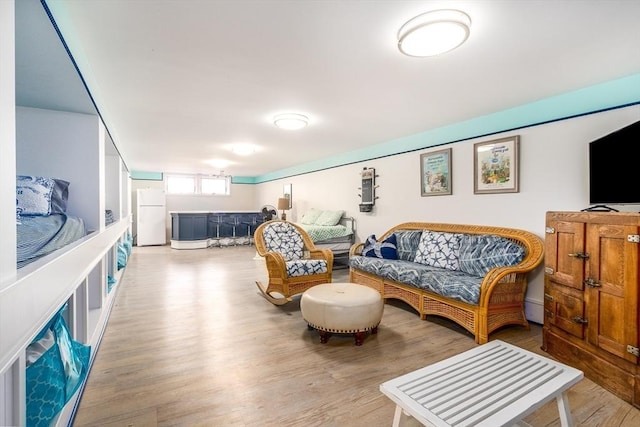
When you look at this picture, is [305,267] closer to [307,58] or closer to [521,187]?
[307,58]

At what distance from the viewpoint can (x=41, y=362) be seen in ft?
4.14

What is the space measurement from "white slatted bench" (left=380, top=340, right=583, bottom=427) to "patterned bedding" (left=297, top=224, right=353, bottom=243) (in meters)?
3.67

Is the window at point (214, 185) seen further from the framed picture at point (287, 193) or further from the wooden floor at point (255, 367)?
the wooden floor at point (255, 367)

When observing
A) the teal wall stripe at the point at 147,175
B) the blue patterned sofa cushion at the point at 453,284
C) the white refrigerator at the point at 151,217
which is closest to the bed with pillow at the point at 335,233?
the blue patterned sofa cushion at the point at 453,284

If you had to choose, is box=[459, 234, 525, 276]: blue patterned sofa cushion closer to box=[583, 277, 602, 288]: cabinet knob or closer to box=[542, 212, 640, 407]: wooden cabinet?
box=[542, 212, 640, 407]: wooden cabinet

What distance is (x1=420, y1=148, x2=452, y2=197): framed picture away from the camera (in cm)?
381

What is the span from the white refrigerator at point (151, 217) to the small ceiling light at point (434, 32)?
8.29m

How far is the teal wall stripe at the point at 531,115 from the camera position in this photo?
7.95 ft

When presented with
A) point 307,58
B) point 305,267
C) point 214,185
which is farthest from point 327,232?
point 214,185

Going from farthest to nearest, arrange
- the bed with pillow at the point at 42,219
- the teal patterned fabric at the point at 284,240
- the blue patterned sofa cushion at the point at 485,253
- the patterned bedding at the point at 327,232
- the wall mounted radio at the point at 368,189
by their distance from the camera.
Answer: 1. the patterned bedding at the point at 327,232
2. the wall mounted radio at the point at 368,189
3. the teal patterned fabric at the point at 284,240
4. the blue patterned sofa cushion at the point at 485,253
5. the bed with pillow at the point at 42,219

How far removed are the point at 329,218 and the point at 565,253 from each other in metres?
4.00

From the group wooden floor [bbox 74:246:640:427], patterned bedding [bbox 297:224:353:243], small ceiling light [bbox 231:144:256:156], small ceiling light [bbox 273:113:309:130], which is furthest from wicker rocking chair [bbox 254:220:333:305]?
small ceiling light [bbox 231:144:256:156]

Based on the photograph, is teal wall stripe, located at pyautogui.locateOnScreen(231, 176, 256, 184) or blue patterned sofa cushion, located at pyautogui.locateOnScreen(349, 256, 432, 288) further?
teal wall stripe, located at pyautogui.locateOnScreen(231, 176, 256, 184)

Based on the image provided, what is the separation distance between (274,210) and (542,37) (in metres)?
7.56
